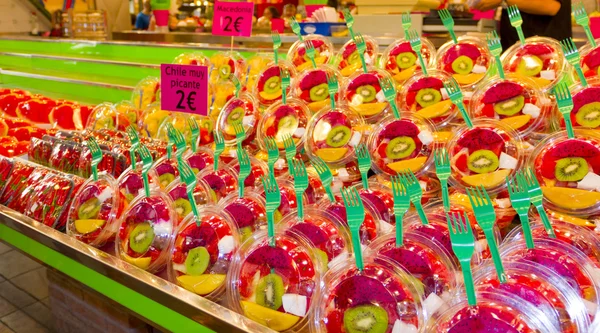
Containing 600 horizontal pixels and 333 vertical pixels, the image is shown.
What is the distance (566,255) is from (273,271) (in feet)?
2.02

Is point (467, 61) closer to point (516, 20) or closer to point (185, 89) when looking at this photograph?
point (516, 20)

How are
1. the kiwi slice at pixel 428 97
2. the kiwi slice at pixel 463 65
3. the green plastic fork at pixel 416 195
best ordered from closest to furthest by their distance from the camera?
the green plastic fork at pixel 416 195 → the kiwi slice at pixel 428 97 → the kiwi slice at pixel 463 65

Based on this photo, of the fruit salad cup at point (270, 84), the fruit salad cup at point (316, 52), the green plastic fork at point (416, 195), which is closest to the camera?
the green plastic fork at point (416, 195)

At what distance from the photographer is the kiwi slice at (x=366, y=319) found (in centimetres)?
116

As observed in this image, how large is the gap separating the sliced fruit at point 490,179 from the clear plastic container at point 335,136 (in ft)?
1.55

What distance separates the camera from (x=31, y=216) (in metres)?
2.16

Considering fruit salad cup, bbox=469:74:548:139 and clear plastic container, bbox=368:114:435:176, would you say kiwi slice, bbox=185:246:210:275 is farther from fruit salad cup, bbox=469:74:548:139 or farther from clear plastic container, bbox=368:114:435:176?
fruit salad cup, bbox=469:74:548:139

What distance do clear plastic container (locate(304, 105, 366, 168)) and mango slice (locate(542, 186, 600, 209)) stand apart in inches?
27.4

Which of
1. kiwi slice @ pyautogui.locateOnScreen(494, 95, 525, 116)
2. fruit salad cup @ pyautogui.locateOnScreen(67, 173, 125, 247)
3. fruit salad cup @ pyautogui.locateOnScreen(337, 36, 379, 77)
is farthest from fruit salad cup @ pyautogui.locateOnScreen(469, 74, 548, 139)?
fruit salad cup @ pyautogui.locateOnScreen(67, 173, 125, 247)

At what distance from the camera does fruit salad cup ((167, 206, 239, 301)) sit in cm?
151

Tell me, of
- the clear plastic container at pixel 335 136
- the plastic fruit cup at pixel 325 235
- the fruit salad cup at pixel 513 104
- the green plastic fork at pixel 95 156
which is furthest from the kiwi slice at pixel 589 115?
the green plastic fork at pixel 95 156

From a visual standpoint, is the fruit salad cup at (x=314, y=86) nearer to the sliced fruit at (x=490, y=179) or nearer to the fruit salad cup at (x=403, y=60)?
the fruit salad cup at (x=403, y=60)

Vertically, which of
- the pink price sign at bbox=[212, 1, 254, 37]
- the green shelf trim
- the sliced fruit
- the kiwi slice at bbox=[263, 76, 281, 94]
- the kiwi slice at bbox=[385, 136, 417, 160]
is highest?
the pink price sign at bbox=[212, 1, 254, 37]

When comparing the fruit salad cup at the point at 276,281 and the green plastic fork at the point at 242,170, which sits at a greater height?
the green plastic fork at the point at 242,170
